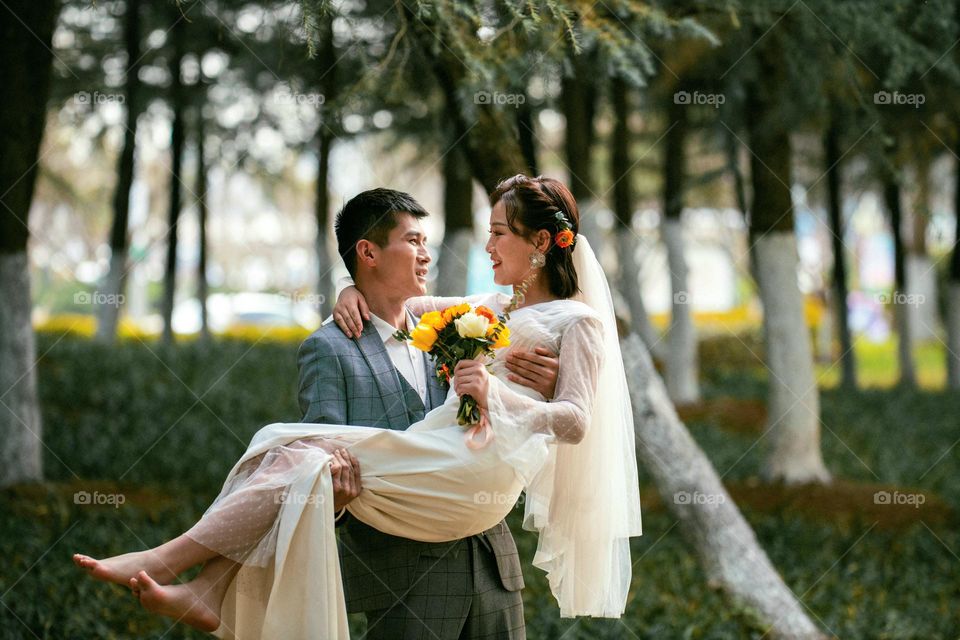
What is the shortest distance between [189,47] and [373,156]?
5098 mm

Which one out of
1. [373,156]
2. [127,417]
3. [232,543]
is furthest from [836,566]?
[373,156]

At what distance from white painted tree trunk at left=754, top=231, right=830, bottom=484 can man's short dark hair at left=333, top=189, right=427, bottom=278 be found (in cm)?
627

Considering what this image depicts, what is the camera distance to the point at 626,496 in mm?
3656

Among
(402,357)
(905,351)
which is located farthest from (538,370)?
(905,351)

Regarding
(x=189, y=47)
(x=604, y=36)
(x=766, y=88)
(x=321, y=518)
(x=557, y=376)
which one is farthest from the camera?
(x=189, y=47)

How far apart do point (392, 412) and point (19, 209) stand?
5.43m

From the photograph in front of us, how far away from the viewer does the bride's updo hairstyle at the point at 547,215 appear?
333 centimetres

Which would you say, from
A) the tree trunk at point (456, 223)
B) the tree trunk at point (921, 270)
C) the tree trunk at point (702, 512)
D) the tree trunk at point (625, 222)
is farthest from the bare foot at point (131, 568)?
the tree trunk at point (625, 222)

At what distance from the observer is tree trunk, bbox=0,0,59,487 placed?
7512 millimetres

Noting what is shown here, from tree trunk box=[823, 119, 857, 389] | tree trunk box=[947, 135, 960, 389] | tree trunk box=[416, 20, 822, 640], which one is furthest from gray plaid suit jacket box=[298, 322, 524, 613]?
tree trunk box=[947, 135, 960, 389]

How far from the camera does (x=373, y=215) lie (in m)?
3.37

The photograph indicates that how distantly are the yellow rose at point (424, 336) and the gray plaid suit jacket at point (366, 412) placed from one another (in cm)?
25

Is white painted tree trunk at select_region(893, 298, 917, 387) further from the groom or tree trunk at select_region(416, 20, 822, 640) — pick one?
the groom

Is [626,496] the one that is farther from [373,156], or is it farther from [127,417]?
[373,156]
